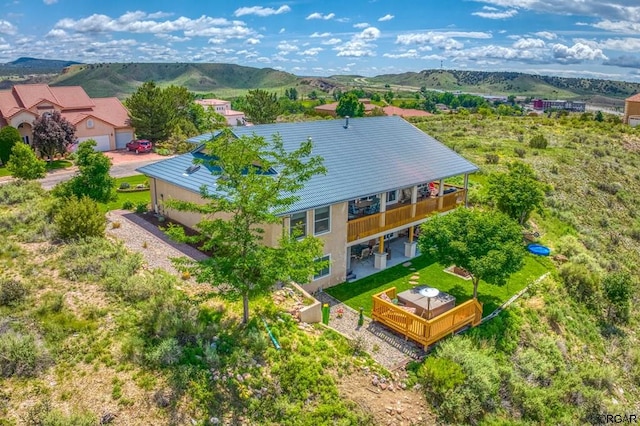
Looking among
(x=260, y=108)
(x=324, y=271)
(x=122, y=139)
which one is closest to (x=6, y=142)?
(x=122, y=139)

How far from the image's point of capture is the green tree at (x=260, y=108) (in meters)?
63.7

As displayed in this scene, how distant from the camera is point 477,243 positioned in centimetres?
1884

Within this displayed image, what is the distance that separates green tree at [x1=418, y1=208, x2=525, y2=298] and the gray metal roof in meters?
3.75

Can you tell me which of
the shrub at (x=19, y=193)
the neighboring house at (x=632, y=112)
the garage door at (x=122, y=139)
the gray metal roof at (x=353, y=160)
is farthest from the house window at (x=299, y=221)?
the neighboring house at (x=632, y=112)

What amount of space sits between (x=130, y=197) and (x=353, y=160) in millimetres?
16126

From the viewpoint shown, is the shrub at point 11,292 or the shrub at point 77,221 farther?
the shrub at point 77,221

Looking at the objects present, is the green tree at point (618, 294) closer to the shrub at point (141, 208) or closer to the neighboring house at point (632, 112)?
the shrub at point (141, 208)

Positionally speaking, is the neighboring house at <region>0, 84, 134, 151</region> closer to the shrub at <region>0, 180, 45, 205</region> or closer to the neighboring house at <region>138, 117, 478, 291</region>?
the shrub at <region>0, 180, 45, 205</region>

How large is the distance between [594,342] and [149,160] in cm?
4023

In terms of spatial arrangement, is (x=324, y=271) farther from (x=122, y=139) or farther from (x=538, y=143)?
(x=122, y=139)

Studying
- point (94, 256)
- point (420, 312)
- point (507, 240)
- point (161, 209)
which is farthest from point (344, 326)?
point (161, 209)

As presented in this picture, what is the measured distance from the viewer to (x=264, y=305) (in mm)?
16984

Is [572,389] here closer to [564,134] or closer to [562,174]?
[562,174]

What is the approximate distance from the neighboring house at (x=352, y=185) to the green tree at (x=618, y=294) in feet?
28.6
